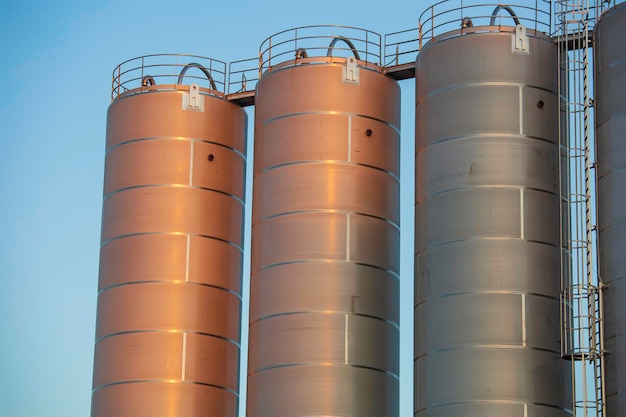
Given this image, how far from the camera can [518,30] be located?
43188 mm

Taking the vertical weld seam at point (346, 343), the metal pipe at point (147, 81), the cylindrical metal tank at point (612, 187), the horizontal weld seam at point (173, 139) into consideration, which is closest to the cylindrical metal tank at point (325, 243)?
the vertical weld seam at point (346, 343)

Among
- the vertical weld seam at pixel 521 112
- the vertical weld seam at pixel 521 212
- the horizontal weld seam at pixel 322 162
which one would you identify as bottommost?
the vertical weld seam at pixel 521 212

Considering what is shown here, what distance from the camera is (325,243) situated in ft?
145

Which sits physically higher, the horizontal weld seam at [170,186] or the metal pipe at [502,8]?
the metal pipe at [502,8]

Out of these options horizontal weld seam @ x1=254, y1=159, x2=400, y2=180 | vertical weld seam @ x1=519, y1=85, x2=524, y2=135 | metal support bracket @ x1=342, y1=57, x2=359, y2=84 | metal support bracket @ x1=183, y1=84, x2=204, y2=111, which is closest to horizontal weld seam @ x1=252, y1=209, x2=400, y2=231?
horizontal weld seam @ x1=254, y1=159, x2=400, y2=180

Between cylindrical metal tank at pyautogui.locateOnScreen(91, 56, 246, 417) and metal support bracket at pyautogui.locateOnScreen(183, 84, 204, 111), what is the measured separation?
33mm

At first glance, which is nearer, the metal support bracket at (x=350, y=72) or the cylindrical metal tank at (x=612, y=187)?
the cylindrical metal tank at (x=612, y=187)

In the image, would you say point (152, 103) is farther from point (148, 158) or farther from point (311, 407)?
point (311, 407)

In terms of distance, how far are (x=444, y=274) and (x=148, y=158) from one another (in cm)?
1213

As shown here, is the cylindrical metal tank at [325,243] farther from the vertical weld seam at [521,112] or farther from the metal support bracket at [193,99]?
the vertical weld seam at [521,112]

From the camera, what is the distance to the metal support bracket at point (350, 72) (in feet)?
151

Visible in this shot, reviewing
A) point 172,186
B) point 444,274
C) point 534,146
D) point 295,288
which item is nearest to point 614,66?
point 534,146

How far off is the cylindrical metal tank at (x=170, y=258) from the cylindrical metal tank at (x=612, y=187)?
44.7ft

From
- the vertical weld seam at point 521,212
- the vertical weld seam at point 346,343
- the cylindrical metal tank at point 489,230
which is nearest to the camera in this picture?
the cylindrical metal tank at point 489,230
